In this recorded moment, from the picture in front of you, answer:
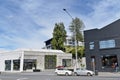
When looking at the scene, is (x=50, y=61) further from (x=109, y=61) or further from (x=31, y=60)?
(x=109, y=61)

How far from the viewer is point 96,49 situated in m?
47.1

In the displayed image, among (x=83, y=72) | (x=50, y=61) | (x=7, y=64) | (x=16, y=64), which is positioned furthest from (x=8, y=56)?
(x=83, y=72)

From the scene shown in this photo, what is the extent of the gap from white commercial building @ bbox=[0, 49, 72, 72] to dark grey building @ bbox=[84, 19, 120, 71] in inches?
853

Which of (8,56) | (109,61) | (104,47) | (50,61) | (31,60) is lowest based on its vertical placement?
(109,61)

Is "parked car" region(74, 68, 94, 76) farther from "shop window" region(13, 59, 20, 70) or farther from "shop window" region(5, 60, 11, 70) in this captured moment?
"shop window" region(5, 60, 11, 70)

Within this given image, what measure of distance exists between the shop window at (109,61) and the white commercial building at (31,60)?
2520 cm

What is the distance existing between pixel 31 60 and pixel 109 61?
2710 centimetres

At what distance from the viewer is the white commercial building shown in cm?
6367

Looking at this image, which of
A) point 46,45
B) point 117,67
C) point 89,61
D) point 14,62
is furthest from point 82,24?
point 117,67

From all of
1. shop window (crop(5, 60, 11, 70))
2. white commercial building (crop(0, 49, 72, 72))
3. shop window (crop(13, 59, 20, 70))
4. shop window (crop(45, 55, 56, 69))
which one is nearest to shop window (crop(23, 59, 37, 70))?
white commercial building (crop(0, 49, 72, 72))

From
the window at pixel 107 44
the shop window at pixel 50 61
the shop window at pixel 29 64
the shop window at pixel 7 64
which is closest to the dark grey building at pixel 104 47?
the window at pixel 107 44

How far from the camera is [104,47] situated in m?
45.8

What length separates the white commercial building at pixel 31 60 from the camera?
63.7 meters

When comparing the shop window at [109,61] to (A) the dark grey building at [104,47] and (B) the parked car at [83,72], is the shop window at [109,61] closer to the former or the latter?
(A) the dark grey building at [104,47]
